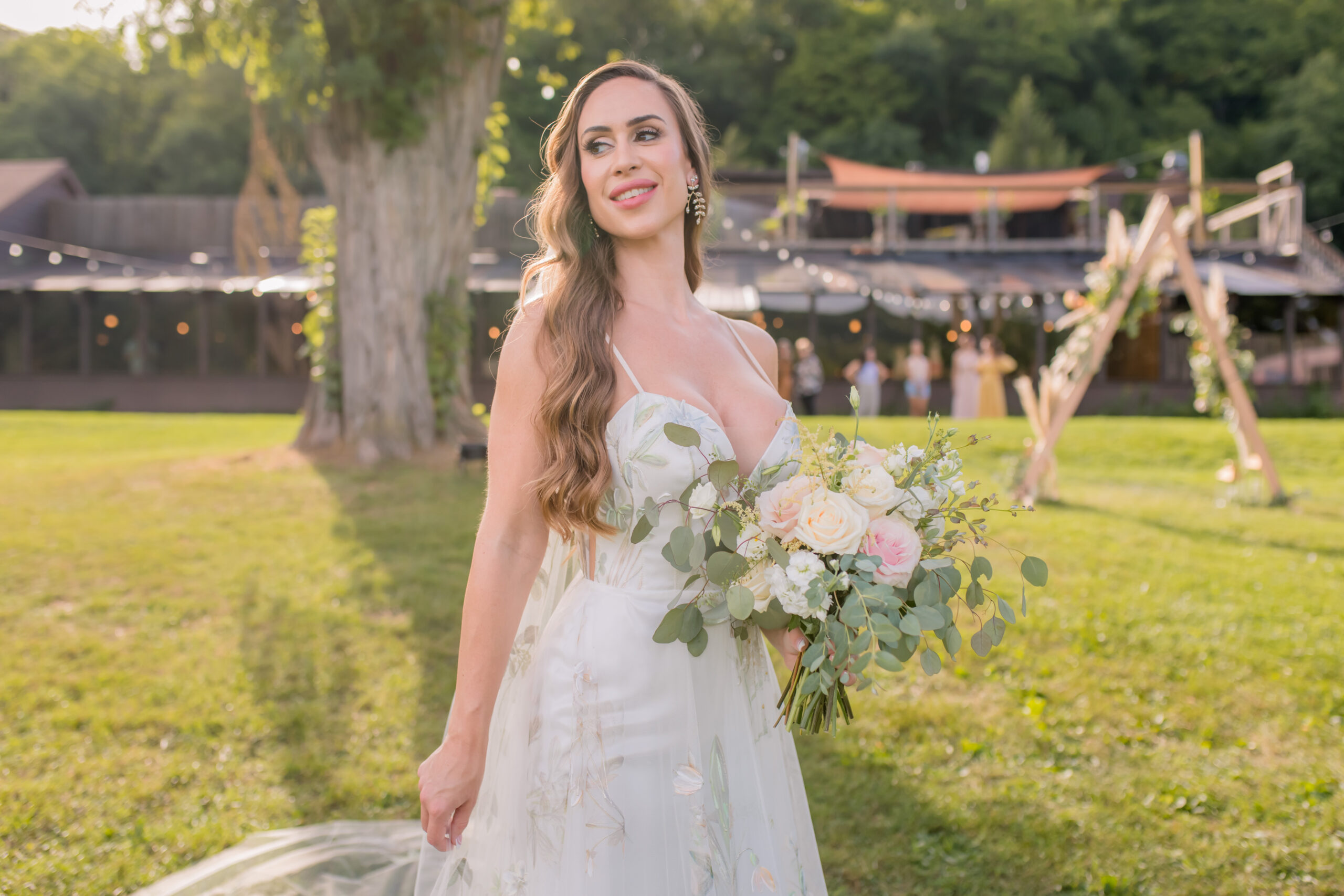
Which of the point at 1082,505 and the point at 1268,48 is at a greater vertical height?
the point at 1268,48

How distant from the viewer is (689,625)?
5.66ft

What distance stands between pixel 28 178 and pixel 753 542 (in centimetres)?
3325

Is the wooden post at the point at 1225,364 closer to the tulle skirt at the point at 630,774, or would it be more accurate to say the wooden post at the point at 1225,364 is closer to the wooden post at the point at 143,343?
the tulle skirt at the point at 630,774

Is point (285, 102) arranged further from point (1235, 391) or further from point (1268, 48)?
point (1268, 48)

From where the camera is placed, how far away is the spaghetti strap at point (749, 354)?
217cm

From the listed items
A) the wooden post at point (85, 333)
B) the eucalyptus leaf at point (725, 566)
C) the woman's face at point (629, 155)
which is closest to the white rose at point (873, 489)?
the eucalyptus leaf at point (725, 566)

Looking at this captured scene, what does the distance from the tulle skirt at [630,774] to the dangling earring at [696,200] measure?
0.91 m

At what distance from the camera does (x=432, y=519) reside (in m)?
7.71

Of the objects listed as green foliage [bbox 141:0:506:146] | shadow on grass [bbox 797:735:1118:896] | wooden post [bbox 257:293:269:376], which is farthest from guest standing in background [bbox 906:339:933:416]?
shadow on grass [bbox 797:735:1118:896]

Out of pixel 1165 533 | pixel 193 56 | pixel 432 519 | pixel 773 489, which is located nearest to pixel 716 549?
pixel 773 489

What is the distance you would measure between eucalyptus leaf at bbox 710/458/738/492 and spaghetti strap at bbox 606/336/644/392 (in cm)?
27

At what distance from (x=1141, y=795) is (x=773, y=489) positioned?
2734mm

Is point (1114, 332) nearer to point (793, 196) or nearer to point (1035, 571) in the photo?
point (1035, 571)

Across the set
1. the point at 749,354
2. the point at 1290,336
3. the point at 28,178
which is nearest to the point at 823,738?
the point at 749,354
